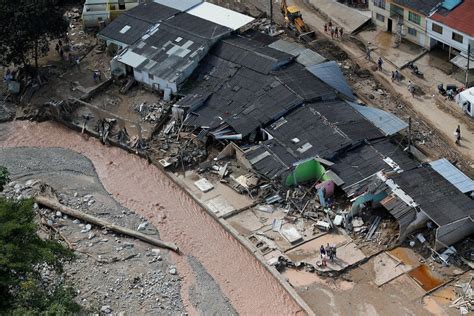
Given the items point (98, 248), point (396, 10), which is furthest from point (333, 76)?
point (98, 248)

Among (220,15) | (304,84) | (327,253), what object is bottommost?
(327,253)

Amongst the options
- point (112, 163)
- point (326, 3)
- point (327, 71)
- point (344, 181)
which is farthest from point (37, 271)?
point (326, 3)

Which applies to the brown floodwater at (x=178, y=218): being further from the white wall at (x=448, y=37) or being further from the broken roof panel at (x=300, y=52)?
the white wall at (x=448, y=37)

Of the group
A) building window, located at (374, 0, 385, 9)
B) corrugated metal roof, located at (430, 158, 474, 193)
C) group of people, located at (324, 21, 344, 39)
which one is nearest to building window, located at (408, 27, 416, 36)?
building window, located at (374, 0, 385, 9)

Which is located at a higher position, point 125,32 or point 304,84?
point 125,32

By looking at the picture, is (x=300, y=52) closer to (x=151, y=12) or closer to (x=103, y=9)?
(x=151, y=12)

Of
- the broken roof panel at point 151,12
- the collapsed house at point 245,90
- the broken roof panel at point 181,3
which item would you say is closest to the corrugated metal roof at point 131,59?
the broken roof panel at point 151,12
